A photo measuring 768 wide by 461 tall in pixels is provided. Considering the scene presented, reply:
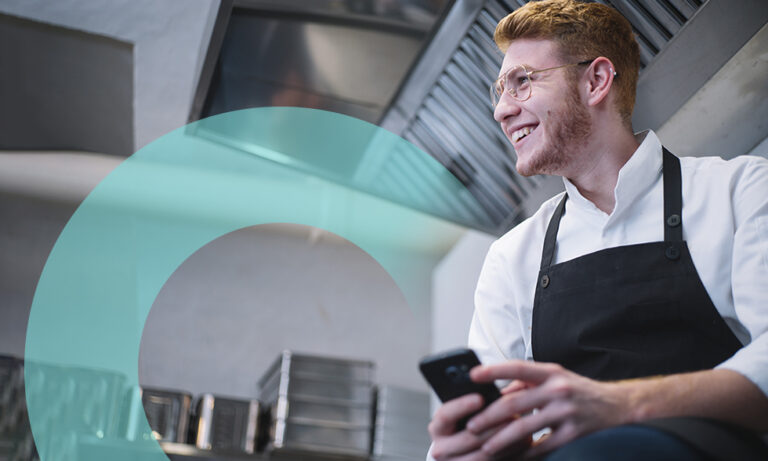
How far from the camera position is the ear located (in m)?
1.15

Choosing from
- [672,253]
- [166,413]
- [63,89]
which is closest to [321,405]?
[166,413]

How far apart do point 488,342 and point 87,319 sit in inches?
105

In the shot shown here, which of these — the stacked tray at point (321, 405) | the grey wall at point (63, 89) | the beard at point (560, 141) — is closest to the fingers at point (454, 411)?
the beard at point (560, 141)

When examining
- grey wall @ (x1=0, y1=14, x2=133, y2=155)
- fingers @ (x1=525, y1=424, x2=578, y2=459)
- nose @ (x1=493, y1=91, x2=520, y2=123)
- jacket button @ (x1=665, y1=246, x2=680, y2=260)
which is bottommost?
fingers @ (x1=525, y1=424, x2=578, y2=459)

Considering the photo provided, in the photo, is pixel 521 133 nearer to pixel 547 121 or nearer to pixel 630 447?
pixel 547 121

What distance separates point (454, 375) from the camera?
2.29ft

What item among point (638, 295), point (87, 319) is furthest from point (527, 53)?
point (87, 319)

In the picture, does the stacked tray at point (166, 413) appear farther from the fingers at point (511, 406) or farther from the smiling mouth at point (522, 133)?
the fingers at point (511, 406)

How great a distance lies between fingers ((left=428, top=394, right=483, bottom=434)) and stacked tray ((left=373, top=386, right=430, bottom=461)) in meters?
2.23

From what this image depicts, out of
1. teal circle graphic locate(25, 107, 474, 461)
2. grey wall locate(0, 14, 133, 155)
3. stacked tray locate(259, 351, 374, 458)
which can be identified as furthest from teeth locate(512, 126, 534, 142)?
stacked tray locate(259, 351, 374, 458)

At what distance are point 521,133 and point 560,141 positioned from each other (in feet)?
0.21

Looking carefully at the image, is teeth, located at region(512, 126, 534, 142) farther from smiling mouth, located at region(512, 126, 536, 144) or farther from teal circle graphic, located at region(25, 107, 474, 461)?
teal circle graphic, located at region(25, 107, 474, 461)

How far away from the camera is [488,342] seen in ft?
3.70

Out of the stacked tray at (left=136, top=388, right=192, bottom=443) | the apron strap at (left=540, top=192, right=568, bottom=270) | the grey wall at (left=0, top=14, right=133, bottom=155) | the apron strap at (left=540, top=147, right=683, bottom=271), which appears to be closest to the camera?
the apron strap at (left=540, top=147, right=683, bottom=271)
